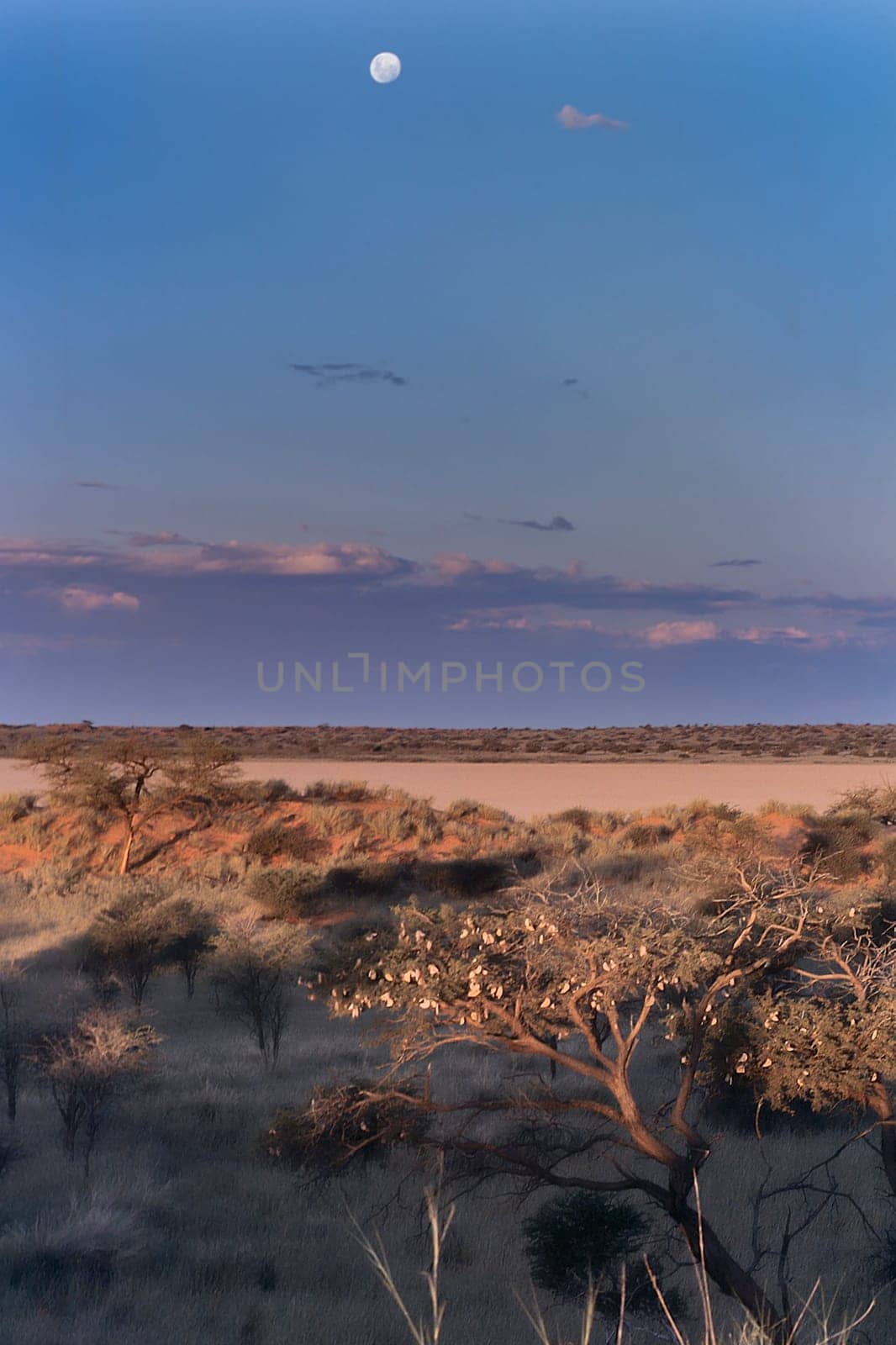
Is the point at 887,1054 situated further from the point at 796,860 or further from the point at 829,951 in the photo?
the point at 796,860

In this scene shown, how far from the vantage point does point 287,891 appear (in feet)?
82.7

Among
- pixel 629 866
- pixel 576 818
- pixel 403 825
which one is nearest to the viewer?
pixel 629 866

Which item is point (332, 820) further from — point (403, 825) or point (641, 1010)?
point (641, 1010)

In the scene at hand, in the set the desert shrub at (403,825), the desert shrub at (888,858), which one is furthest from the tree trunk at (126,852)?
the desert shrub at (888,858)

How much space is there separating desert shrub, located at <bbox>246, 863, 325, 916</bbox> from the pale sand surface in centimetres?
2007

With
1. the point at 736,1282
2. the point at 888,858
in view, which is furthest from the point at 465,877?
the point at 736,1282

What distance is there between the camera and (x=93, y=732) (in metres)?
99.9

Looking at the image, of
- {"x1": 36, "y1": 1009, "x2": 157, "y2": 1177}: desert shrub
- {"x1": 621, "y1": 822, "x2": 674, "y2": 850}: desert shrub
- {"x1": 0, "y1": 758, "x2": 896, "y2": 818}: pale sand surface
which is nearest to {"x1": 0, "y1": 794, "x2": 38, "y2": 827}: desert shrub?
{"x1": 0, "y1": 758, "x2": 896, "y2": 818}: pale sand surface

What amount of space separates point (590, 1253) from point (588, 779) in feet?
186

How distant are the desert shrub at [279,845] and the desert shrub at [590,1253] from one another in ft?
71.4

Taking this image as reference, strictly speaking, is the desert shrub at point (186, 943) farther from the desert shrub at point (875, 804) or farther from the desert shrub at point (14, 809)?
the desert shrub at point (875, 804)

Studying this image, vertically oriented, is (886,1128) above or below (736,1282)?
above

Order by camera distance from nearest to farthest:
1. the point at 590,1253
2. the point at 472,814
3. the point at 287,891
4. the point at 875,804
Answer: the point at 590,1253, the point at 287,891, the point at 472,814, the point at 875,804

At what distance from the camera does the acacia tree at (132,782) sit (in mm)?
31562
